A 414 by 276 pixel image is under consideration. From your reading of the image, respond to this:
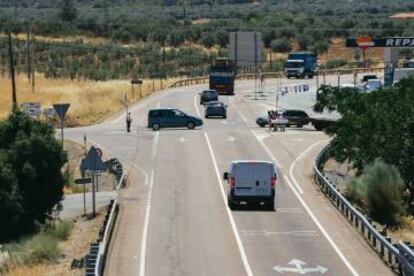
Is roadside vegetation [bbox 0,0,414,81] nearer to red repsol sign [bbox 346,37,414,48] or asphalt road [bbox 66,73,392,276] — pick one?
red repsol sign [bbox 346,37,414,48]

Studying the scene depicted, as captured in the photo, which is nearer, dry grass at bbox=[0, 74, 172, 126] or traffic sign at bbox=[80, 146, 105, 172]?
traffic sign at bbox=[80, 146, 105, 172]

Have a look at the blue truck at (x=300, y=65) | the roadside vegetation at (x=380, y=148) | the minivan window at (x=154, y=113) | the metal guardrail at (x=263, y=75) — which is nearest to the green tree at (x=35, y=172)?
the roadside vegetation at (x=380, y=148)

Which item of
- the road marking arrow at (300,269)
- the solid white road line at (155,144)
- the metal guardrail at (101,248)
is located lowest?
the solid white road line at (155,144)

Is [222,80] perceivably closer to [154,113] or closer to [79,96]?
[79,96]

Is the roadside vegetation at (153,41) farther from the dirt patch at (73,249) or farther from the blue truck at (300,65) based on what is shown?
the dirt patch at (73,249)

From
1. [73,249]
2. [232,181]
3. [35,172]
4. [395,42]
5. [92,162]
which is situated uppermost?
[395,42]

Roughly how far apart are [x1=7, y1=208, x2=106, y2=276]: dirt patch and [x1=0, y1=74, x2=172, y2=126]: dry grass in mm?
37423

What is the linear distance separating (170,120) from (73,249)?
120 feet

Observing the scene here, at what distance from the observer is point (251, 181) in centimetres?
3544

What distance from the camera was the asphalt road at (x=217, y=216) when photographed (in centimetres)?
2683

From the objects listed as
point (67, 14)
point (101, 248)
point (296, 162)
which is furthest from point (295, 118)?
point (67, 14)

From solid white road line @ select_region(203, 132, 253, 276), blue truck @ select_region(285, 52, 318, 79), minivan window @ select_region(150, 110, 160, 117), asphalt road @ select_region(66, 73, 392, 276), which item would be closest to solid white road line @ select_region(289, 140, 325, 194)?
asphalt road @ select_region(66, 73, 392, 276)

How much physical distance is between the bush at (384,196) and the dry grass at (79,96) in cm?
3929

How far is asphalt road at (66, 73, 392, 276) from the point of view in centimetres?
2683
